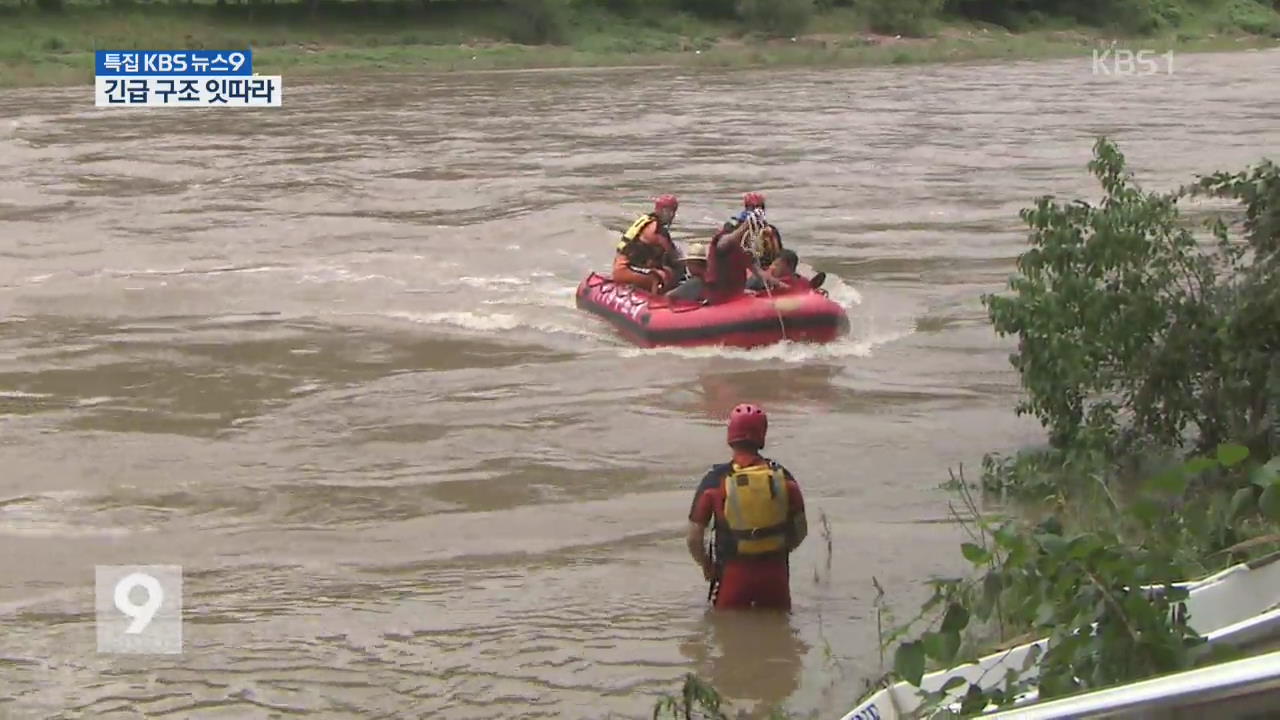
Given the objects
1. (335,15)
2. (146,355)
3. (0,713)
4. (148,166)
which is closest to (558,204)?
(148,166)

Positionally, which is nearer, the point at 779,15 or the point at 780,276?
the point at 780,276

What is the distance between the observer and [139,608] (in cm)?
857

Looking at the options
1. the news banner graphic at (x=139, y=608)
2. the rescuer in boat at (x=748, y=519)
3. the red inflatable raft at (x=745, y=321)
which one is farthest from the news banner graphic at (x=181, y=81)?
the rescuer in boat at (x=748, y=519)

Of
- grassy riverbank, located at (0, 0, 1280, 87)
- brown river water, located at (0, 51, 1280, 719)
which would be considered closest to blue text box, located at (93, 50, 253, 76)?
grassy riverbank, located at (0, 0, 1280, 87)

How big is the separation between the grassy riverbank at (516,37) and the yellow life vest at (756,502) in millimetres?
36716

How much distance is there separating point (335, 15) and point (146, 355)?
→ 40.0 m

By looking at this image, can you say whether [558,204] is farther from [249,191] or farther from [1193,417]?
[1193,417]

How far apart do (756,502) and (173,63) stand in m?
40.8

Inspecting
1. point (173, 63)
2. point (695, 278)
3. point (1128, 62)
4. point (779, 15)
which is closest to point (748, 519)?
point (695, 278)

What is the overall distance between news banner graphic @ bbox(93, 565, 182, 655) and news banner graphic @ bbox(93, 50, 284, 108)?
92.1 ft

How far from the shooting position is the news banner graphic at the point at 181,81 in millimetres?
37219

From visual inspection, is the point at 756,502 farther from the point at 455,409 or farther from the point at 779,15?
the point at 779,15

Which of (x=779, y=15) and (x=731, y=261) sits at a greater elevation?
(x=779, y=15)

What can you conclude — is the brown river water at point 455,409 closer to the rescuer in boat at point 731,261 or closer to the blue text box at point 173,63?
the rescuer in boat at point 731,261
